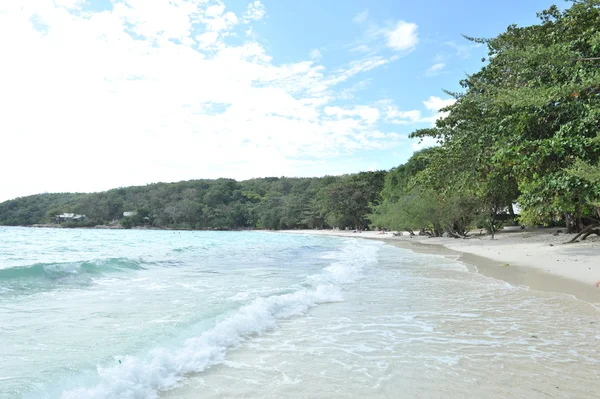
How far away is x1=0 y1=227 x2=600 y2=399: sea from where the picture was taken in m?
3.59

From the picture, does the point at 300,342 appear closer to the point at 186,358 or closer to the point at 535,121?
the point at 186,358

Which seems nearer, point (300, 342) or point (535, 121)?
point (300, 342)

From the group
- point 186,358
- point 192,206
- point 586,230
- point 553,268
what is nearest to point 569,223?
point 586,230

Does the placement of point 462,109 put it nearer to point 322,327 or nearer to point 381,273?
point 381,273

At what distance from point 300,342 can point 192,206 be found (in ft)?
314

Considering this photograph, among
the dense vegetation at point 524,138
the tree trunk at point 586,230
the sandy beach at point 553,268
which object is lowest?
the sandy beach at point 553,268

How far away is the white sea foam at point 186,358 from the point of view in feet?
11.8

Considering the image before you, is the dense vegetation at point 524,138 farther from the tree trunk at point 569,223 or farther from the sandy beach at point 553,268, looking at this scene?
the sandy beach at point 553,268

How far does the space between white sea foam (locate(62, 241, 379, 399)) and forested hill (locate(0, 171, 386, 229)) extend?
6741cm

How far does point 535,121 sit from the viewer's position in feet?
32.3

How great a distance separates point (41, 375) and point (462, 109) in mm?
14405

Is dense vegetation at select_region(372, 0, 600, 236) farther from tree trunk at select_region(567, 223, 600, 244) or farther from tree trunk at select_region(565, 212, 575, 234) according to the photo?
tree trunk at select_region(565, 212, 575, 234)

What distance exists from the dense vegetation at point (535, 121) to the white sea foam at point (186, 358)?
610cm

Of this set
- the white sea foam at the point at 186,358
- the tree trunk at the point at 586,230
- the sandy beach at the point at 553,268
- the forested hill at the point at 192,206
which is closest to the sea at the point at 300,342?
the white sea foam at the point at 186,358
